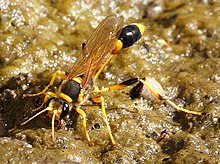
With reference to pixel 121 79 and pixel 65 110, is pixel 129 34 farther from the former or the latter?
pixel 65 110

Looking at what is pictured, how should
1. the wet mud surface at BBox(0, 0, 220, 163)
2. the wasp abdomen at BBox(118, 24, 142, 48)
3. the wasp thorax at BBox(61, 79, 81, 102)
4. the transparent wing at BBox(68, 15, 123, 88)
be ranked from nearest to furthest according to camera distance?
1. the wet mud surface at BBox(0, 0, 220, 163)
2. the wasp thorax at BBox(61, 79, 81, 102)
3. the transparent wing at BBox(68, 15, 123, 88)
4. the wasp abdomen at BBox(118, 24, 142, 48)

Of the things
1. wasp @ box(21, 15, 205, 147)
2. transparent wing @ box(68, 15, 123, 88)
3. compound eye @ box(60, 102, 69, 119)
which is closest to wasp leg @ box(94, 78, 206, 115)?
wasp @ box(21, 15, 205, 147)

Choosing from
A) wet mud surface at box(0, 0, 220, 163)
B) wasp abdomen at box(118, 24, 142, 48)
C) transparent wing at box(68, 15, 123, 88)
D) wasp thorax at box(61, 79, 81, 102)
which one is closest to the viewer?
wet mud surface at box(0, 0, 220, 163)

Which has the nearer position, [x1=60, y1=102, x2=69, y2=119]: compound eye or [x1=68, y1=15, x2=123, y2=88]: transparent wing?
[x1=60, y1=102, x2=69, y2=119]: compound eye

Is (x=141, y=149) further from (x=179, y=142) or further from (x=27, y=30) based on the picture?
(x=27, y=30)

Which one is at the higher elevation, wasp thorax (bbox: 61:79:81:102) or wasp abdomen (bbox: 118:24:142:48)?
wasp abdomen (bbox: 118:24:142:48)

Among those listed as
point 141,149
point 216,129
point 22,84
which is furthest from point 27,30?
point 216,129

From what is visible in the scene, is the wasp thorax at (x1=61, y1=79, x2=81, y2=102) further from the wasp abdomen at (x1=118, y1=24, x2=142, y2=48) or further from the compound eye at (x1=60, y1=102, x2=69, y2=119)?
the wasp abdomen at (x1=118, y1=24, x2=142, y2=48)
